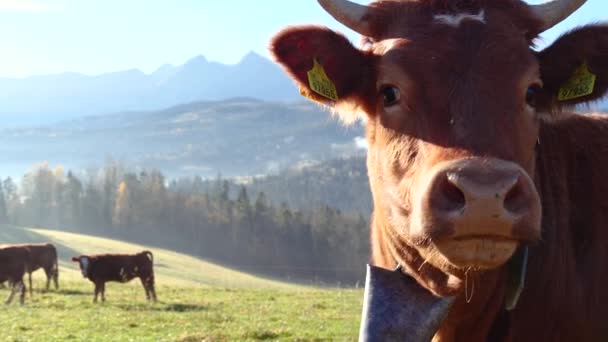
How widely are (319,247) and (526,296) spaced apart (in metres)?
90.6

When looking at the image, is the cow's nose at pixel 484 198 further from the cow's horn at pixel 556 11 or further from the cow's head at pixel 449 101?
the cow's horn at pixel 556 11

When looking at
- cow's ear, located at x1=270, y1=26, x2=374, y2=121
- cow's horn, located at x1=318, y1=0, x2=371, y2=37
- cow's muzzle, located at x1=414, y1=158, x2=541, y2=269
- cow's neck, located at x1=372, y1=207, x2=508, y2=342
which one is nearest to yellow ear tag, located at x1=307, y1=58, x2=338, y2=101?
cow's ear, located at x1=270, y1=26, x2=374, y2=121

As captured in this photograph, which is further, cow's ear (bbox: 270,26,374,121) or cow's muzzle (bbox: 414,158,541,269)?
cow's ear (bbox: 270,26,374,121)

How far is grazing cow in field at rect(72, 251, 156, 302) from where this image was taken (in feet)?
89.5

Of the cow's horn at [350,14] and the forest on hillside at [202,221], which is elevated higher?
the cow's horn at [350,14]

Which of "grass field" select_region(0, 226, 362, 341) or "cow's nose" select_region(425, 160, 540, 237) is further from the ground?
"cow's nose" select_region(425, 160, 540, 237)

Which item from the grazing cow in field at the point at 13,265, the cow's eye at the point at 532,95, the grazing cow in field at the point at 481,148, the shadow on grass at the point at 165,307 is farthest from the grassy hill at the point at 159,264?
the cow's eye at the point at 532,95

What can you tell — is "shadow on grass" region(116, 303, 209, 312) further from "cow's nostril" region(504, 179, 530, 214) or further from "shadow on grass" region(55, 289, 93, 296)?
"cow's nostril" region(504, 179, 530, 214)

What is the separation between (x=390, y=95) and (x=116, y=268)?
1001 inches

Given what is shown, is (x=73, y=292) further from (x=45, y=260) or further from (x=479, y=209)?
(x=479, y=209)

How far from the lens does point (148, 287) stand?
26.8 m

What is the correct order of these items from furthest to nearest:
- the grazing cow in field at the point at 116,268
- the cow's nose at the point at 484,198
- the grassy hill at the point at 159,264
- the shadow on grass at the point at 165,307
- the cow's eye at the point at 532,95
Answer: the grassy hill at the point at 159,264, the grazing cow in field at the point at 116,268, the shadow on grass at the point at 165,307, the cow's eye at the point at 532,95, the cow's nose at the point at 484,198

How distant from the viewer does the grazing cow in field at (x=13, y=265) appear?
26.4 metres

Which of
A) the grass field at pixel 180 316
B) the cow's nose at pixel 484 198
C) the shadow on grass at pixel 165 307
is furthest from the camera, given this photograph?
the shadow on grass at pixel 165 307
